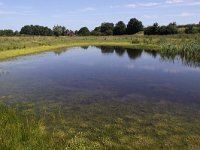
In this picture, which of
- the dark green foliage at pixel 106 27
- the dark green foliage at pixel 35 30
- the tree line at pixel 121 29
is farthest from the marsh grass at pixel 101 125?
the dark green foliage at pixel 35 30

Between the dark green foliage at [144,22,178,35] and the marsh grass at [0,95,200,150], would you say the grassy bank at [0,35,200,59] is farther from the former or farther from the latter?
the marsh grass at [0,95,200,150]

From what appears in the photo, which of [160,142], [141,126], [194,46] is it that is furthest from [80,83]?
[194,46]

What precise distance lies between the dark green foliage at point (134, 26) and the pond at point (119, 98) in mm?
101605

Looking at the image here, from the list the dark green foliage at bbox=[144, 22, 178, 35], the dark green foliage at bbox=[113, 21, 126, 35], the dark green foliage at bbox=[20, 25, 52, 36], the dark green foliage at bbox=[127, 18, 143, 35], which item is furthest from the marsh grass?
the dark green foliage at bbox=[20, 25, 52, 36]

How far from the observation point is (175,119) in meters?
15.1

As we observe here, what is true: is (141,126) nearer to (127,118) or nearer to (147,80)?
(127,118)

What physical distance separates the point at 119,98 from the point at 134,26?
117 metres

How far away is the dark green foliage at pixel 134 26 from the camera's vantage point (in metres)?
133

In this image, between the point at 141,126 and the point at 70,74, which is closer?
the point at 141,126

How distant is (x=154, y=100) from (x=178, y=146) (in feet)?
25.1

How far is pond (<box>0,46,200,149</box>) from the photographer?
13109 mm

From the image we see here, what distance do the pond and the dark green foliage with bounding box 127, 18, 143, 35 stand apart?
333 ft

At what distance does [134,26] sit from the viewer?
133 meters

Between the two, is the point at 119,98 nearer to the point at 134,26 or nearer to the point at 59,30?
the point at 134,26
